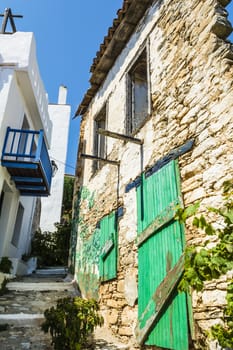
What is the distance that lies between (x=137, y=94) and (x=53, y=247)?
7.86 m

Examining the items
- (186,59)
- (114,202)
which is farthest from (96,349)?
(186,59)

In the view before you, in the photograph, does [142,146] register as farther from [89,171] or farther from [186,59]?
[89,171]

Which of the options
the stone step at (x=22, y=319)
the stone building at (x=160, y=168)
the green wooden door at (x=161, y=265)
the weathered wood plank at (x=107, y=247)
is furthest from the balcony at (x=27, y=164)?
the green wooden door at (x=161, y=265)

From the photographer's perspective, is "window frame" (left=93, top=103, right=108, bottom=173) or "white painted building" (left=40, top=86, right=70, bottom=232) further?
"white painted building" (left=40, top=86, right=70, bottom=232)

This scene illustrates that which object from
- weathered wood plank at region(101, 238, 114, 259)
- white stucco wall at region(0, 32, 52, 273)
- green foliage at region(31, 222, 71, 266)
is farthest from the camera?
green foliage at region(31, 222, 71, 266)

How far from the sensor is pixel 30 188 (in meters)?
8.70

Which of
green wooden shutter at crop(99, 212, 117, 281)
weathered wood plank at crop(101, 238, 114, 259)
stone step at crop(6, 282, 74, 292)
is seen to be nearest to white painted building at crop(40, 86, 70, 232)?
stone step at crop(6, 282, 74, 292)

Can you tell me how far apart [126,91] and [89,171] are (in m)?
2.45

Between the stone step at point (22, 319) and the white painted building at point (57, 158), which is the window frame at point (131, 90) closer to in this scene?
the stone step at point (22, 319)

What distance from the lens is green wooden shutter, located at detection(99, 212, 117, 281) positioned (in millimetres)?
4781

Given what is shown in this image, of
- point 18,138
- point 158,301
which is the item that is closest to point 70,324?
point 158,301

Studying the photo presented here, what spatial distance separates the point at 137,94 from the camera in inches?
258

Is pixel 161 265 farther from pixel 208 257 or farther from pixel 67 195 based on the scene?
pixel 67 195

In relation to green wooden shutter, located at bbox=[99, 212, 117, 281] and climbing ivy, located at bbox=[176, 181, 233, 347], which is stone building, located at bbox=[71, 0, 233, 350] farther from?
climbing ivy, located at bbox=[176, 181, 233, 347]
